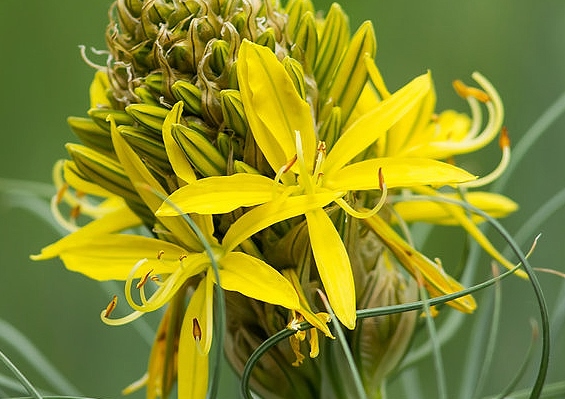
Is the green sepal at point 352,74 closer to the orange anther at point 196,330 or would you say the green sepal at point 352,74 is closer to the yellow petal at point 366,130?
the yellow petal at point 366,130

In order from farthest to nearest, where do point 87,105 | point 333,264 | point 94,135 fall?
point 87,105 → point 94,135 → point 333,264

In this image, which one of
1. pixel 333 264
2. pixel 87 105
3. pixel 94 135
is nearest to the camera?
pixel 333 264

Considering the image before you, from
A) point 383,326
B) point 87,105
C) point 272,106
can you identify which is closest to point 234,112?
point 272,106

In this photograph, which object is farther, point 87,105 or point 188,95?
point 87,105

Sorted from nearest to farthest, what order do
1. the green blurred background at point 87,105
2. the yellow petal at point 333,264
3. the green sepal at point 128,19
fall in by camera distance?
the yellow petal at point 333,264, the green sepal at point 128,19, the green blurred background at point 87,105

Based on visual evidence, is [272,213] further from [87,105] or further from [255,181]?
[87,105]

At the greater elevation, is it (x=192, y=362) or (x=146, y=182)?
(x=146, y=182)

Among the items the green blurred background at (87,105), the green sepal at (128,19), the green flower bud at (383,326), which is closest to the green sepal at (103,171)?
the green sepal at (128,19)

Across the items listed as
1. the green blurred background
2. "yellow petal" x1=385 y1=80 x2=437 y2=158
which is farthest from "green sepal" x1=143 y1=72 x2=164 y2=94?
the green blurred background
